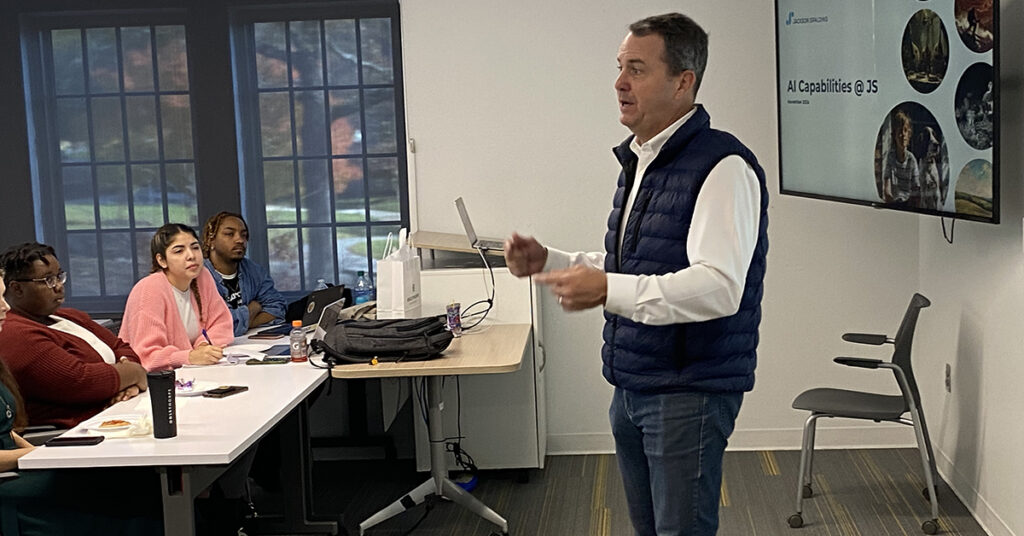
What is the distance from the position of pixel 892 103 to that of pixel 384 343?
1985mm

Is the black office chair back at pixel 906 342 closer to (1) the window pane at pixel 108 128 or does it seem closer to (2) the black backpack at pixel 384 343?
(2) the black backpack at pixel 384 343

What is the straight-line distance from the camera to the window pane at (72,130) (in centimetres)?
580

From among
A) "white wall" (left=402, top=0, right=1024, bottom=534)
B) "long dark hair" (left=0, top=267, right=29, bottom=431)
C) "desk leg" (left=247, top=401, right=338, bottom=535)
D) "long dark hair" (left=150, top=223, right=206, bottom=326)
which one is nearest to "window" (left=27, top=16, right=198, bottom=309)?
"white wall" (left=402, top=0, right=1024, bottom=534)

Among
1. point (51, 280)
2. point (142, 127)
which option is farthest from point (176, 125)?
point (51, 280)

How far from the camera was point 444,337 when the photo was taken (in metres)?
3.90

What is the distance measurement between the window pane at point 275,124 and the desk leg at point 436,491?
2.11 metres

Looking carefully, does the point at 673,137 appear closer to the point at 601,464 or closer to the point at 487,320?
the point at 487,320

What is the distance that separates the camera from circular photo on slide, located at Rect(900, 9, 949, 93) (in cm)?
355

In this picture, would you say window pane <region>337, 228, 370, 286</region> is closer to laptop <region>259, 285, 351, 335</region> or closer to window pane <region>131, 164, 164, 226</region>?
laptop <region>259, 285, 351, 335</region>

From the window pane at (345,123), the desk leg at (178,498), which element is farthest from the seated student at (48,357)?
the window pane at (345,123)

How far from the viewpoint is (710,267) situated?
217cm

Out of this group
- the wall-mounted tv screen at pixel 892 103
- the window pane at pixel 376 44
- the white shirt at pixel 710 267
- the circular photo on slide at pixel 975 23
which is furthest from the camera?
the window pane at pixel 376 44

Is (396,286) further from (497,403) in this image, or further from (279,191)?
(279,191)

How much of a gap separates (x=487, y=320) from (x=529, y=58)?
50.0 inches
